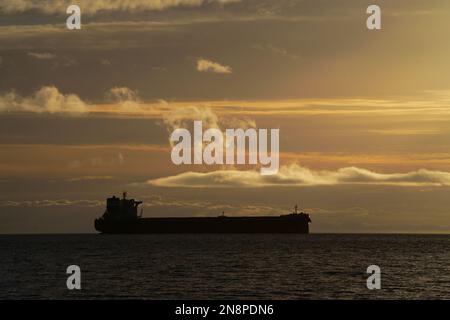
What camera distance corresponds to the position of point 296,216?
19738 centimetres

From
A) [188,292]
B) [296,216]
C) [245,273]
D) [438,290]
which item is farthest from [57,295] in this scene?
[296,216]

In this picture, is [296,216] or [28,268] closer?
[28,268]

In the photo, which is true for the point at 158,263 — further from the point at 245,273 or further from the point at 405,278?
the point at 405,278

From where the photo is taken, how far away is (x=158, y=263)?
257 ft

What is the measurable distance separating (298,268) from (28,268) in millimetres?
26501
